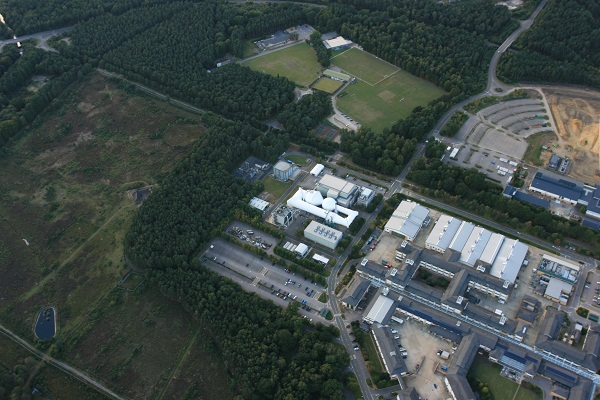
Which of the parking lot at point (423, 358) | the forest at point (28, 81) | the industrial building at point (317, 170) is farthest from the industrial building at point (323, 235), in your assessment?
the forest at point (28, 81)

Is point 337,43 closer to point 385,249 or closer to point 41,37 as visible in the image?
point 385,249

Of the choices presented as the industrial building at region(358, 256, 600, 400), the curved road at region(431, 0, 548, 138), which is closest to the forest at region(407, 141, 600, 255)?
A: the curved road at region(431, 0, 548, 138)

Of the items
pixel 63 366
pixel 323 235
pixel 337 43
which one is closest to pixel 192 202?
pixel 323 235

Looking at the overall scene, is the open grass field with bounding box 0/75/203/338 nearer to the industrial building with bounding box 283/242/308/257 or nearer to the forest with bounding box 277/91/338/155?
the forest with bounding box 277/91/338/155

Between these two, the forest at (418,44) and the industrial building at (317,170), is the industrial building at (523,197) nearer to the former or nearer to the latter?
the forest at (418,44)

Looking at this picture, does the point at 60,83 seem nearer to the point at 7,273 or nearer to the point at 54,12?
the point at 54,12

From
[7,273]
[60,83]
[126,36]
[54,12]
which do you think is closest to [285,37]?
[126,36]
